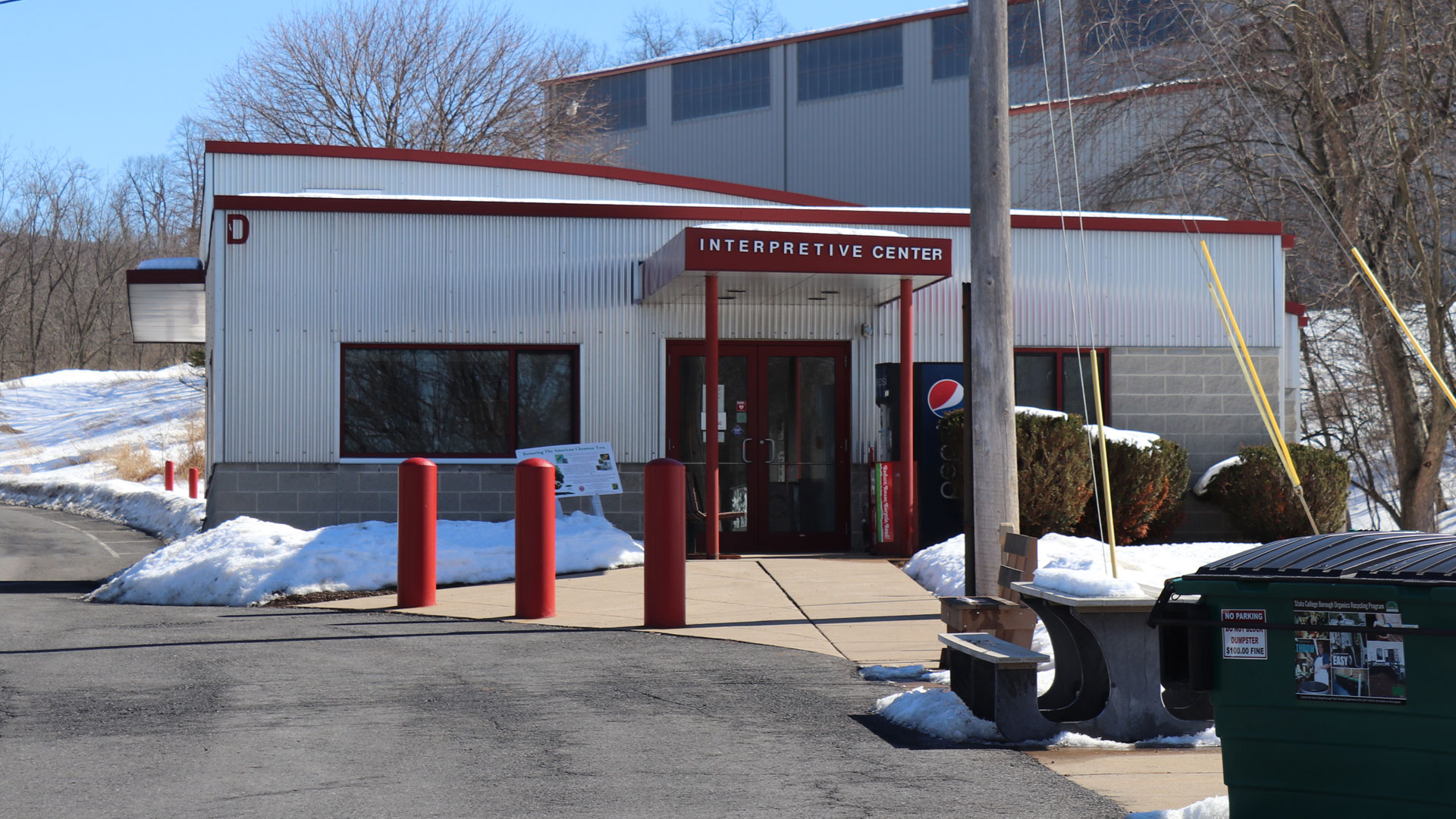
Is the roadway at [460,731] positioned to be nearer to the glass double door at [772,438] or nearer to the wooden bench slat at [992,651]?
the wooden bench slat at [992,651]

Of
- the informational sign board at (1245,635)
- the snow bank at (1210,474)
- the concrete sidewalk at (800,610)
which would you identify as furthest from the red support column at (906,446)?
the informational sign board at (1245,635)

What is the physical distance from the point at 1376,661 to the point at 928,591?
329 inches

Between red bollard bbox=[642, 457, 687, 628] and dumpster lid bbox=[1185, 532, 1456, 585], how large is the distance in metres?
5.87

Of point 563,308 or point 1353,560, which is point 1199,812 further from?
point 563,308

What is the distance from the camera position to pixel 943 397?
15.9 metres

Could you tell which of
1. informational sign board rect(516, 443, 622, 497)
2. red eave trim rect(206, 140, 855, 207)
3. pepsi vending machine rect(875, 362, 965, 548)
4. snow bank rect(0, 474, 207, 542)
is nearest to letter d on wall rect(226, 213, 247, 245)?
informational sign board rect(516, 443, 622, 497)

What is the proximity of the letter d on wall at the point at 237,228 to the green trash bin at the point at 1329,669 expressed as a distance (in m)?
13.3

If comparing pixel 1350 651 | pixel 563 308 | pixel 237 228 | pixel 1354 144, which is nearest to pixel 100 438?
pixel 237 228

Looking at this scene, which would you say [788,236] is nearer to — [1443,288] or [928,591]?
[928,591]

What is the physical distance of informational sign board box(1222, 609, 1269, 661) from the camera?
4734 mm

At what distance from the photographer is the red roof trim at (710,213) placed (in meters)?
16.0

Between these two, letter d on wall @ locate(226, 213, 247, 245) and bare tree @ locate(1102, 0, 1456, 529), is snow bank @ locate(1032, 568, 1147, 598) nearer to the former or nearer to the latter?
letter d on wall @ locate(226, 213, 247, 245)

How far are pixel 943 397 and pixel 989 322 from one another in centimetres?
576

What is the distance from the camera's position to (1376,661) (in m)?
4.49
